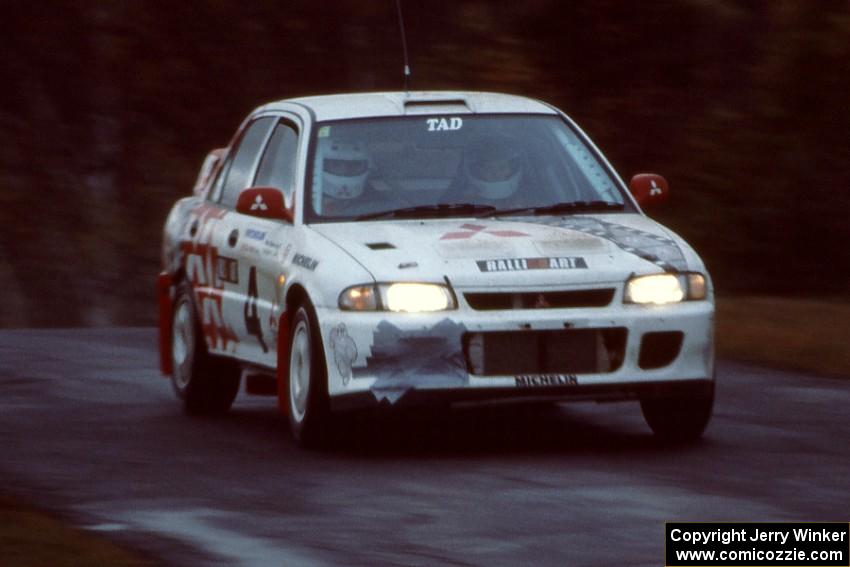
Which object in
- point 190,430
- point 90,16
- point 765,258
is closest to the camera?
point 190,430

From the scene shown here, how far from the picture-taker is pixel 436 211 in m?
11.4

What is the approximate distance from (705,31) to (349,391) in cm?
1336

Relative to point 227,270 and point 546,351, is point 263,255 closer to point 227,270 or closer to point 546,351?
point 227,270

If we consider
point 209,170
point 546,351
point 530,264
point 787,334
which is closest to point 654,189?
point 530,264

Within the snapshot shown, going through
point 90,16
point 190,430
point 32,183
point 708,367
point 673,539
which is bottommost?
point 32,183

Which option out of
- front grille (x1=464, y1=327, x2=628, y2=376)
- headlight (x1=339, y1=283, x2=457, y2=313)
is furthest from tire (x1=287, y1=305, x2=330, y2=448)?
front grille (x1=464, y1=327, x2=628, y2=376)

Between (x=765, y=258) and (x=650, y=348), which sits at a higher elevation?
(x=650, y=348)

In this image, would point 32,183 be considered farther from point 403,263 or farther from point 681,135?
point 403,263

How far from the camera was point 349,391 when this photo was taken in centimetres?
1051

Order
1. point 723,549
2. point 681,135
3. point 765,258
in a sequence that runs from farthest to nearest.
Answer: point 681,135 < point 765,258 < point 723,549

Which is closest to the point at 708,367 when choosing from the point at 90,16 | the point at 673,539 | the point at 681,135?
the point at 673,539

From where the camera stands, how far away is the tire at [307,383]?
1066cm

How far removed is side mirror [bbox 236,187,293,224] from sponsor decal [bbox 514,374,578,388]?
161 cm

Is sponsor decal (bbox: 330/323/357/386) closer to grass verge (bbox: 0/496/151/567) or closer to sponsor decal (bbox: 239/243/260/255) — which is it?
sponsor decal (bbox: 239/243/260/255)
